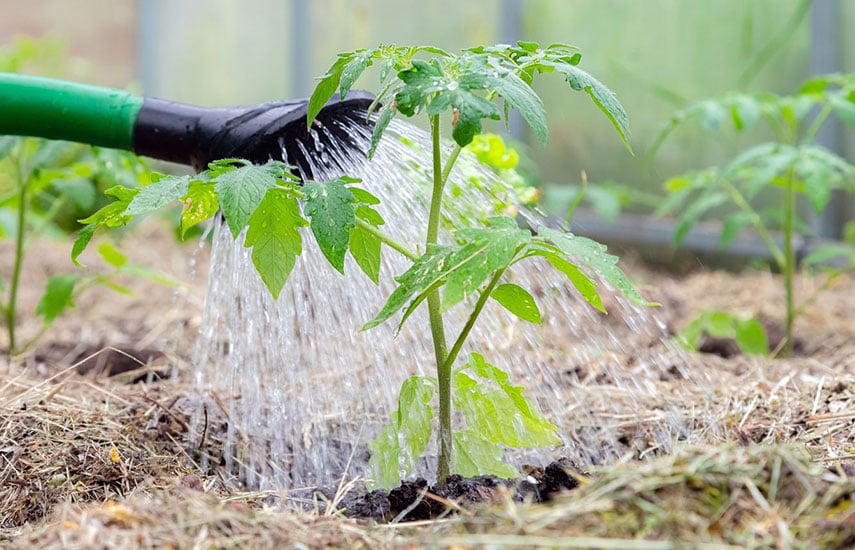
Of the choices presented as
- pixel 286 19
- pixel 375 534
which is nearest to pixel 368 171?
pixel 375 534

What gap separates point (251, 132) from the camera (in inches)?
61.1

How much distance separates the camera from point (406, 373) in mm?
1966

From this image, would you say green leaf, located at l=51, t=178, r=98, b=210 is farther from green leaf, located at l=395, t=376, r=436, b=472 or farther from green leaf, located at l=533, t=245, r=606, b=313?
green leaf, located at l=533, t=245, r=606, b=313

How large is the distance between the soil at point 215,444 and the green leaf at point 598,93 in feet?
1.49

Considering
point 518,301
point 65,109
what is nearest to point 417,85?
point 518,301

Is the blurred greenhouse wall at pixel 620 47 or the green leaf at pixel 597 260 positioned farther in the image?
the blurred greenhouse wall at pixel 620 47

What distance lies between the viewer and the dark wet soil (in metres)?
1.31

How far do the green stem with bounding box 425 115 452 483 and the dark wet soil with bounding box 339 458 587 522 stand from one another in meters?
0.04

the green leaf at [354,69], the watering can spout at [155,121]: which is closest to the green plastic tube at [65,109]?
the watering can spout at [155,121]

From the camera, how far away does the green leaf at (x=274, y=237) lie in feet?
4.19

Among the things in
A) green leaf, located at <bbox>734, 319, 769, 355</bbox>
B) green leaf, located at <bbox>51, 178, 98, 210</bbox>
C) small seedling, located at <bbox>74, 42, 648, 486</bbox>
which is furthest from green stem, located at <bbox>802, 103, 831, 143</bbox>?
green leaf, located at <bbox>51, 178, 98, 210</bbox>

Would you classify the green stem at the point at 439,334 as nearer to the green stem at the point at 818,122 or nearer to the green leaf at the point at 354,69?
the green leaf at the point at 354,69

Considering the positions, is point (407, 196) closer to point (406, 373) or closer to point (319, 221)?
point (406, 373)

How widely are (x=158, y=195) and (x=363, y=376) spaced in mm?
978
